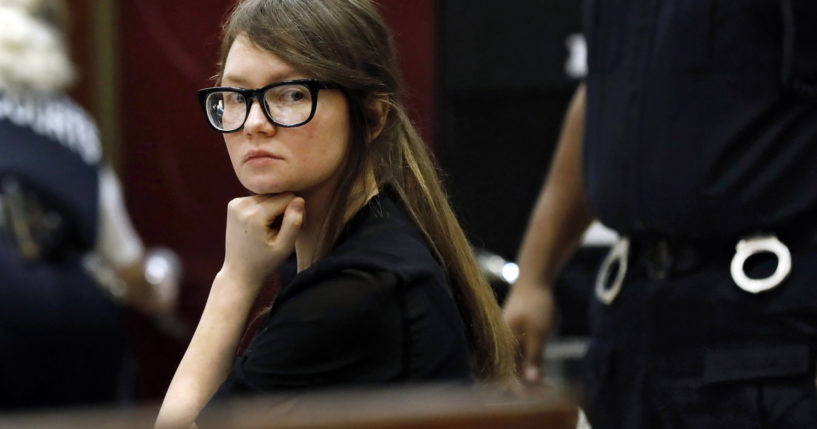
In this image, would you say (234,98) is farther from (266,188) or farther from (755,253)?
(755,253)

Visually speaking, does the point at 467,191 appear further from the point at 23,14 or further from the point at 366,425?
the point at 366,425

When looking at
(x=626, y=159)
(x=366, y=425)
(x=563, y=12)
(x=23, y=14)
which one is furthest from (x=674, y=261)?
(x=23, y=14)

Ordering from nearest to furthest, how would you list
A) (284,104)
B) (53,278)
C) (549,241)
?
(284,104) < (549,241) < (53,278)

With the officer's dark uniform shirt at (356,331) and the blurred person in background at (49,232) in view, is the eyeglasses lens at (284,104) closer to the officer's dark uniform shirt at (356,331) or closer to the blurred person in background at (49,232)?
the officer's dark uniform shirt at (356,331)

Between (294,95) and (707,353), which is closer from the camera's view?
(294,95)

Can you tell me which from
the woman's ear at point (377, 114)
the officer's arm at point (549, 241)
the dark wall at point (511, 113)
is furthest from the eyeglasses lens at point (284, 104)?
the dark wall at point (511, 113)

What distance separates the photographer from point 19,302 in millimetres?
3568

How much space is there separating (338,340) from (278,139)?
0.25 metres

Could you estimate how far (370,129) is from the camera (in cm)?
167

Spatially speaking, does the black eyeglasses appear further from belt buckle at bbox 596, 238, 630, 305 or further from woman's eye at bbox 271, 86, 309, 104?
belt buckle at bbox 596, 238, 630, 305

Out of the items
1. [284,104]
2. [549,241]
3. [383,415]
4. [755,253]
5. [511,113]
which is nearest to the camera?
[383,415]

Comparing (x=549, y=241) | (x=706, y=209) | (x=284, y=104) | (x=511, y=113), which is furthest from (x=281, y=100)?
(x=511, y=113)

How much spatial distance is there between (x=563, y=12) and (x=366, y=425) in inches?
107

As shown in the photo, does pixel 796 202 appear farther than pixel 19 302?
No
